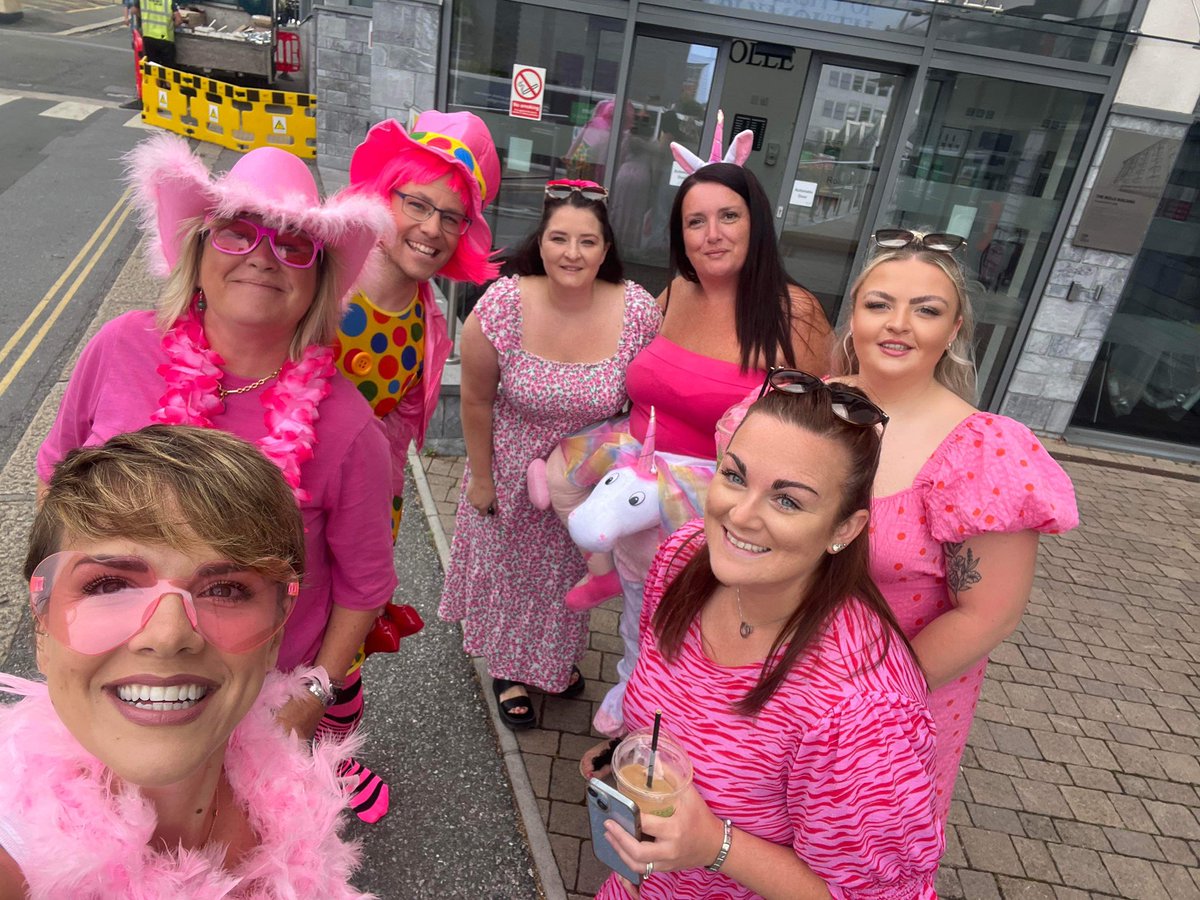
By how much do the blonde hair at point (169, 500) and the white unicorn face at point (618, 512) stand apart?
141 cm

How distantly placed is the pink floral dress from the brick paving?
367 millimetres

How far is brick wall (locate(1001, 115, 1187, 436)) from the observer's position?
6469 millimetres

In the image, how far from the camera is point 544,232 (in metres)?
2.75

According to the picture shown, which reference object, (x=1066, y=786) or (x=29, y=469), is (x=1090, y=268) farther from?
(x=29, y=469)

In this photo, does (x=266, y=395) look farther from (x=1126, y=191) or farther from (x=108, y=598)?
(x=1126, y=191)

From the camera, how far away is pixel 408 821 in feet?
9.27

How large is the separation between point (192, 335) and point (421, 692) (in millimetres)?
Answer: 2177

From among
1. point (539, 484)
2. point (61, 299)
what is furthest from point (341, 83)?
point (539, 484)

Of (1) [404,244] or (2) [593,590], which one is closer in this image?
(1) [404,244]

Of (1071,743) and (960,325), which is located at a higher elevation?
(960,325)

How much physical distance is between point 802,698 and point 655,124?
643 centimetres

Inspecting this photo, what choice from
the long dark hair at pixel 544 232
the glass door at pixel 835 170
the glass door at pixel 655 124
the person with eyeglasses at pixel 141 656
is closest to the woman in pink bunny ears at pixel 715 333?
the long dark hair at pixel 544 232

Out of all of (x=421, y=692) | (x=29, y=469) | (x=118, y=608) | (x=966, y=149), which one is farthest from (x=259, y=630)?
(x=966, y=149)

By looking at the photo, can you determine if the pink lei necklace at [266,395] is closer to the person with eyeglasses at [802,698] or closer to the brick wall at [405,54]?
the person with eyeglasses at [802,698]
